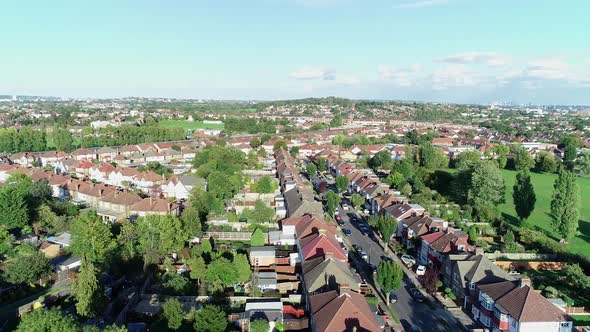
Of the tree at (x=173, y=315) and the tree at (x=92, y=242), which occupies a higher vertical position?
the tree at (x=92, y=242)

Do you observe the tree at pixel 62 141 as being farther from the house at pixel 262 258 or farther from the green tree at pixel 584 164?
the green tree at pixel 584 164

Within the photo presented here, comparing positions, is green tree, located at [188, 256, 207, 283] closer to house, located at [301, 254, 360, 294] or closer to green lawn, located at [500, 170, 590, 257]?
house, located at [301, 254, 360, 294]

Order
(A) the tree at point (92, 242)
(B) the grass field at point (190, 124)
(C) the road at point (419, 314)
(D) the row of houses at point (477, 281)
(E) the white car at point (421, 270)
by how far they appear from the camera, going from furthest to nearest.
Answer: (B) the grass field at point (190, 124) → (E) the white car at point (421, 270) → (A) the tree at point (92, 242) → (C) the road at point (419, 314) → (D) the row of houses at point (477, 281)

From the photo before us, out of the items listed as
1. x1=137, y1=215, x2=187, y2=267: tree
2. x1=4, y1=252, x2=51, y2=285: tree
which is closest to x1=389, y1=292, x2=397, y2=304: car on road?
x1=137, y1=215, x2=187, y2=267: tree

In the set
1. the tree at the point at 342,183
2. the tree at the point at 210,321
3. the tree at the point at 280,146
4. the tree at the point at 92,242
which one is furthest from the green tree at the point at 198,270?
the tree at the point at 280,146

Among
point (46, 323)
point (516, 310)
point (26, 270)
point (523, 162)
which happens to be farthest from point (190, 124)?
point (516, 310)
